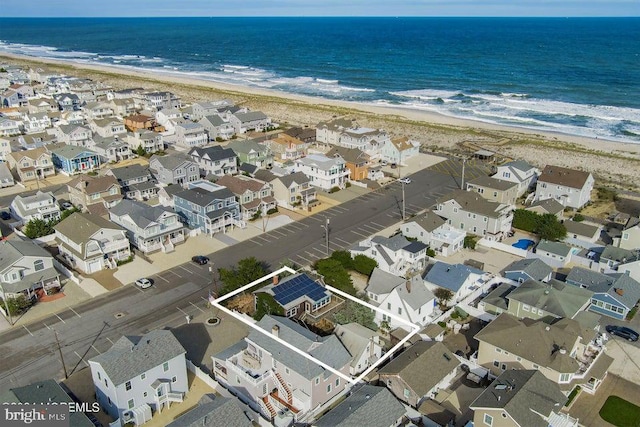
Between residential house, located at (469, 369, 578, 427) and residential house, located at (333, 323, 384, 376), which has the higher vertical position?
residential house, located at (469, 369, 578, 427)

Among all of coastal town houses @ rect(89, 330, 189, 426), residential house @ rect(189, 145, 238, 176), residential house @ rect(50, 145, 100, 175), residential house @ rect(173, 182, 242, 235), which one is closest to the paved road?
residential house @ rect(173, 182, 242, 235)

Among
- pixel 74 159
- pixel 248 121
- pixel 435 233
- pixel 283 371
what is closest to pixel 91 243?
pixel 283 371

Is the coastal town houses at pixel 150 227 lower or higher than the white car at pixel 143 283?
higher

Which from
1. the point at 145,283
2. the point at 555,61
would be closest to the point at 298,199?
the point at 145,283

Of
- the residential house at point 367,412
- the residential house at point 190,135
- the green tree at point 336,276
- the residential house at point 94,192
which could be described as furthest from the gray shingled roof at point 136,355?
the residential house at point 190,135

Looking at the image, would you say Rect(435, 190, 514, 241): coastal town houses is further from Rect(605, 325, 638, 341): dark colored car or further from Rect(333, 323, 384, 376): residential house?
Rect(333, 323, 384, 376): residential house

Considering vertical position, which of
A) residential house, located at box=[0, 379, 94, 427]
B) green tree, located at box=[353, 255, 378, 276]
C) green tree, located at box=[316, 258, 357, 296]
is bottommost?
green tree, located at box=[353, 255, 378, 276]

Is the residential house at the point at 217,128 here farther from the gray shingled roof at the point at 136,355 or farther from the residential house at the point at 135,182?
the gray shingled roof at the point at 136,355
